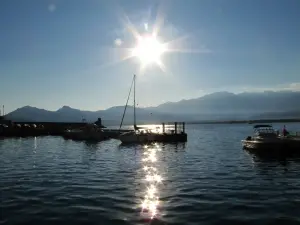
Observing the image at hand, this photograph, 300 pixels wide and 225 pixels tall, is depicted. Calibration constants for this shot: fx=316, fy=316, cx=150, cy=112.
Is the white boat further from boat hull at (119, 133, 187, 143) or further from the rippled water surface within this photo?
boat hull at (119, 133, 187, 143)

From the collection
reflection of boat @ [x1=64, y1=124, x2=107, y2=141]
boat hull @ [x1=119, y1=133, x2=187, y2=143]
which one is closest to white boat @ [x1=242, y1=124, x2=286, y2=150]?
boat hull @ [x1=119, y1=133, x2=187, y2=143]

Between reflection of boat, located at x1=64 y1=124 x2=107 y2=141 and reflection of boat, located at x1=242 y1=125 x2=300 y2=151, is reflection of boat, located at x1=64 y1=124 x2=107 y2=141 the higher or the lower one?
the higher one

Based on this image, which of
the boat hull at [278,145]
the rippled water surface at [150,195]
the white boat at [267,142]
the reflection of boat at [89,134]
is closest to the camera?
the rippled water surface at [150,195]

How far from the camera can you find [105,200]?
18.9 metres

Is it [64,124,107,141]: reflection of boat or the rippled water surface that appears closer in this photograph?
the rippled water surface

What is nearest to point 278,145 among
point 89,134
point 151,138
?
point 151,138

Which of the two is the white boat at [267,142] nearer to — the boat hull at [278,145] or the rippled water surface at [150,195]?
the boat hull at [278,145]

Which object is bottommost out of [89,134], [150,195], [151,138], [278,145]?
[150,195]

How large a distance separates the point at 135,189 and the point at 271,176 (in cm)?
1296

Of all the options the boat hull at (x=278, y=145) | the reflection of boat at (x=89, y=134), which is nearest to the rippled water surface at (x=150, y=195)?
the boat hull at (x=278, y=145)

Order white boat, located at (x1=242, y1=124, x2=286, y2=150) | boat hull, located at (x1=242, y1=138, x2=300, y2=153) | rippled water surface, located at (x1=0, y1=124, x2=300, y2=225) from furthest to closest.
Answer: white boat, located at (x1=242, y1=124, x2=286, y2=150)
boat hull, located at (x1=242, y1=138, x2=300, y2=153)
rippled water surface, located at (x1=0, y1=124, x2=300, y2=225)

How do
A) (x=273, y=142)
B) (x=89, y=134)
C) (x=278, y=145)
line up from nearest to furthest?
(x=278, y=145), (x=273, y=142), (x=89, y=134)

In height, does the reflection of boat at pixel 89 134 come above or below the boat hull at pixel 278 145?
above

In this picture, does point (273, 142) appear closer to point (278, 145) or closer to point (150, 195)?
point (278, 145)
